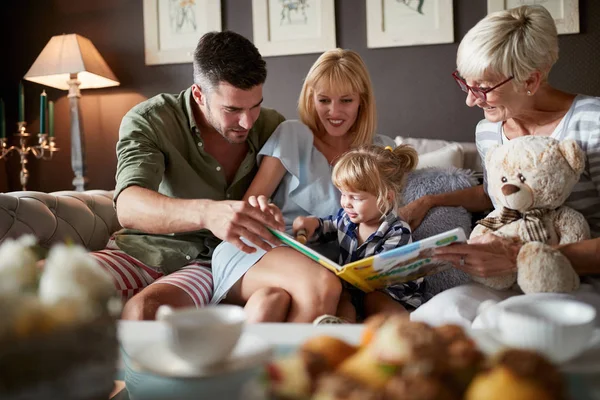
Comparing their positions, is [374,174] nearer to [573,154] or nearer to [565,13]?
[573,154]

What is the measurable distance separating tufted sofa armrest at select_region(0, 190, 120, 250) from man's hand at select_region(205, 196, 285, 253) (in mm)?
820

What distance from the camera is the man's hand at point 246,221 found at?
55.8 inches

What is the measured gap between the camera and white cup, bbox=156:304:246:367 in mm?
726

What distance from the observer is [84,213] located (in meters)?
2.28

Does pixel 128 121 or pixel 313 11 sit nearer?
pixel 128 121

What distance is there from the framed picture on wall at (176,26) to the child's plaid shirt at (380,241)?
5.98 feet

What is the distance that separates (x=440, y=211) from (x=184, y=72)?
200 cm

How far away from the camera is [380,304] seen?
1.67 m

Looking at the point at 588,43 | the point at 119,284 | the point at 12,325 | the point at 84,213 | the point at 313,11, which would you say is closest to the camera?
the point at 12,325

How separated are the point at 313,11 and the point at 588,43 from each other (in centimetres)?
137

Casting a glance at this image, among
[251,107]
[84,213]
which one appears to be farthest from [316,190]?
[84,213]

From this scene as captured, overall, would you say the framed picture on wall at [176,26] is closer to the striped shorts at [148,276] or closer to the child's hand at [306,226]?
the striped shorts at [148,276]

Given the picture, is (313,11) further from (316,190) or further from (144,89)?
(316,190)

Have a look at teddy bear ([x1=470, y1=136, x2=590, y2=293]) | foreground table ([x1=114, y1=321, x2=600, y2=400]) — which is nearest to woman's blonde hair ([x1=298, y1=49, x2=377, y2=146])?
teddy bear ([x1=470, y1=136, x2=590, y2=293])
